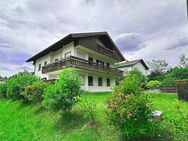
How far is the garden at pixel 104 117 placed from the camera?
514 centimetres

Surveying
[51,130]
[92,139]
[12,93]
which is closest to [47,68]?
[12,93]

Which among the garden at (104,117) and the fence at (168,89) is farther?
the fence at (168,89)

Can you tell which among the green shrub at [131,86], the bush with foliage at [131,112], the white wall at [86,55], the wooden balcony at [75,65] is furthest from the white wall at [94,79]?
the bush with foliage at [131,112]

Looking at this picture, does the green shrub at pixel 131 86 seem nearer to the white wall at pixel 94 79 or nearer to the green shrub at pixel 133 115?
the green shrub at pixel 133 115

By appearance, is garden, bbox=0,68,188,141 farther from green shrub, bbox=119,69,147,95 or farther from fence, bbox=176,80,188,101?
fence, bbox=176,80,188,101

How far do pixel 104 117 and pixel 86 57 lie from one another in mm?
16995

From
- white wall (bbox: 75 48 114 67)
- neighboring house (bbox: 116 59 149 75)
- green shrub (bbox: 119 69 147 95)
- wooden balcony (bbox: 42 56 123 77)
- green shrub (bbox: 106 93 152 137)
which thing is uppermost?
neighboring house (bbox: 116 59 149 75)

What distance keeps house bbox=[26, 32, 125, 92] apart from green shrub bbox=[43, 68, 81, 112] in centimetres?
855

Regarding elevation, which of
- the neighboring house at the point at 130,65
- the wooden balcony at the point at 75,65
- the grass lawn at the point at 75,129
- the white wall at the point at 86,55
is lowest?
the grass lawn at the point at 75,129

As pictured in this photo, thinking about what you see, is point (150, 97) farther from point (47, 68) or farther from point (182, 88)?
point (47, 68)

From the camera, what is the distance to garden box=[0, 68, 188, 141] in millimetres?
5141

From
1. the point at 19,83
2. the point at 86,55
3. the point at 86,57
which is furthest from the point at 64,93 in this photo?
the point at 86,55

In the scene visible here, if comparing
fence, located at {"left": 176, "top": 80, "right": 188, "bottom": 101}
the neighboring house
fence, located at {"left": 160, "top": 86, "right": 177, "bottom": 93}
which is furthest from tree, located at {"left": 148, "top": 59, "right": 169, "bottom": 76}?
fence, located at {"left": 176, "top": 80, "right": 188, "bottom": 101}

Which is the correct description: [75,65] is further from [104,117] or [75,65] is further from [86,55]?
[104,117]
